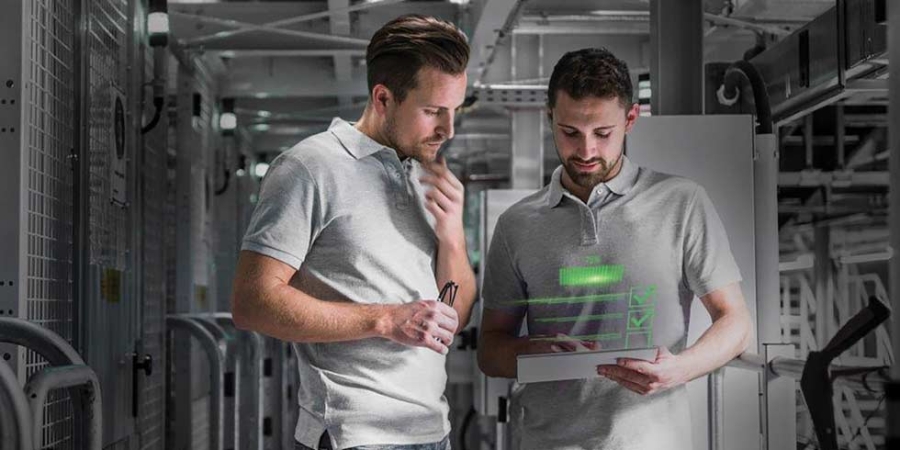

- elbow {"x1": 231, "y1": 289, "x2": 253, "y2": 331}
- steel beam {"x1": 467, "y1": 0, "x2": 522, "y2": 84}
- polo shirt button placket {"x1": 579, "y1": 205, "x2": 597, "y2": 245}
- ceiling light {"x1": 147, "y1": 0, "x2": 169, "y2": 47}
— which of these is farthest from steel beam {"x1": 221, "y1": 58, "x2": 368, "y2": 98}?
elbow {"x1": 231, "y1": 289, "x2": 253, "y2": 331}

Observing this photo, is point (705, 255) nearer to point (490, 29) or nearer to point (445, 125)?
Result: point (445, 125)

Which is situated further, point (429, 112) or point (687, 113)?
point (687, 113)

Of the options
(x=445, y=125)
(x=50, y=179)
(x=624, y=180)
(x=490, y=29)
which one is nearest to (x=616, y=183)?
(x=624, y=180)

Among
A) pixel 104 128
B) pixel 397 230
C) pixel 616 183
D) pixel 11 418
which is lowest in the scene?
pixel 11 418

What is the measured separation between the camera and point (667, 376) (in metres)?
2.29

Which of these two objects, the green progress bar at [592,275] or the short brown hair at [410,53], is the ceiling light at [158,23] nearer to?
the short brown hair at [410,53]

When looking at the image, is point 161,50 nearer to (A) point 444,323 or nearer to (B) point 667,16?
(B) point 667,16

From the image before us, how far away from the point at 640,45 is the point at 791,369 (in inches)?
108

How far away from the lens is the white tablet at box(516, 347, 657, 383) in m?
2.27

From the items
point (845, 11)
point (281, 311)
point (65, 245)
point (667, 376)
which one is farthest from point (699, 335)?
point (65, 245)

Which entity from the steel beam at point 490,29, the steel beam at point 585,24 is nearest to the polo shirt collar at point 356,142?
the steel beam at point 490,29

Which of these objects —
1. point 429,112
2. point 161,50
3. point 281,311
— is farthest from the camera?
point 161,50

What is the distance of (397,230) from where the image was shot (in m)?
2.08

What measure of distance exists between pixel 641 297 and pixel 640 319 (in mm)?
46
